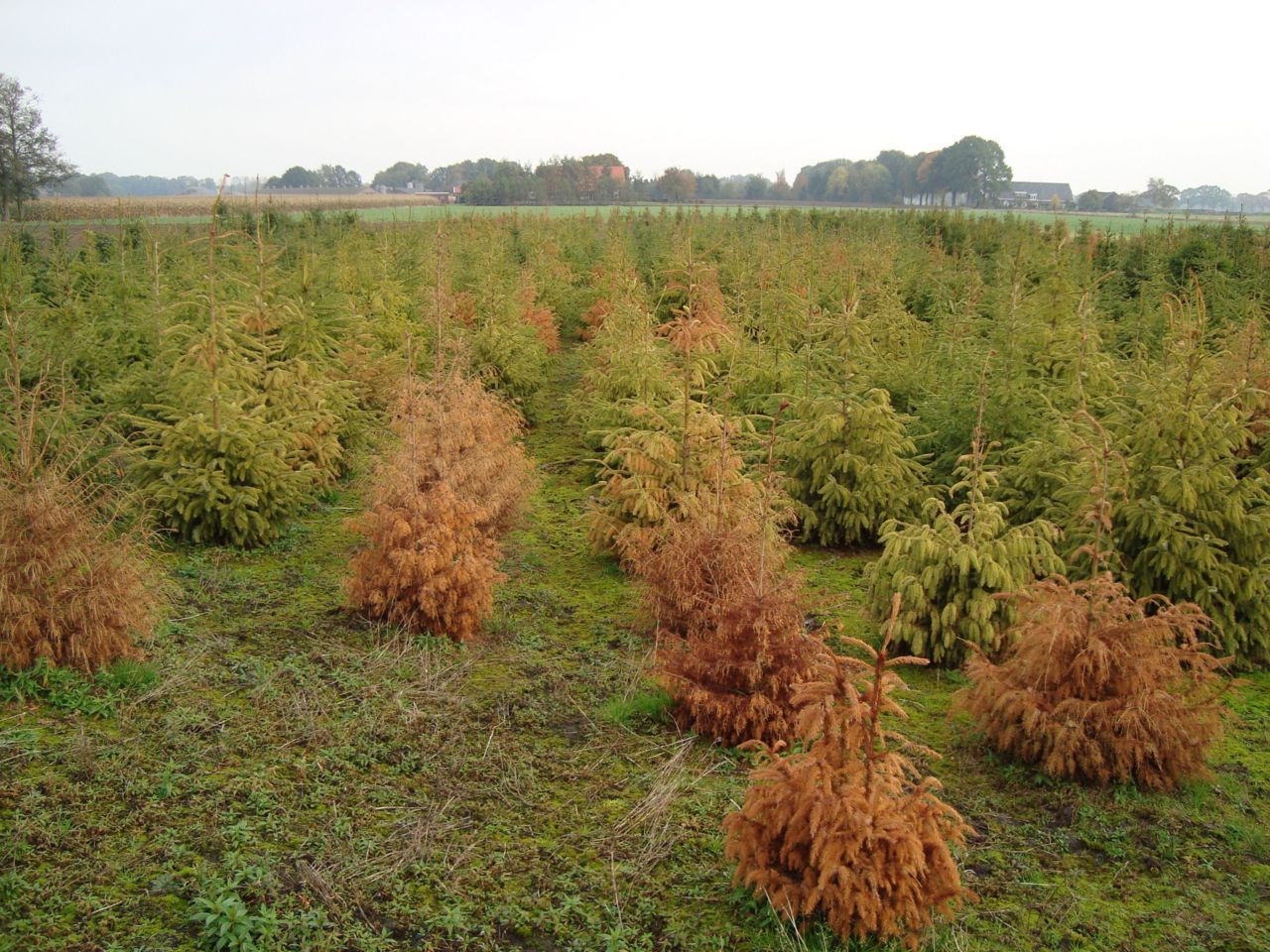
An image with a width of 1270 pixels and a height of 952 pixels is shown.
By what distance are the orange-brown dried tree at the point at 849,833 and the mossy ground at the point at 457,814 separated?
0.24m

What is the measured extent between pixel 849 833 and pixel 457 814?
2.14 metres

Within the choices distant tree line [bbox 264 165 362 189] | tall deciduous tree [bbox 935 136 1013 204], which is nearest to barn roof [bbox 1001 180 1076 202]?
tall deciduous tree [bbox 935 136 1013 204]

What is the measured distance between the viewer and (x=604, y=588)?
853cm

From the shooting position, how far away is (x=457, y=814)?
480 cm

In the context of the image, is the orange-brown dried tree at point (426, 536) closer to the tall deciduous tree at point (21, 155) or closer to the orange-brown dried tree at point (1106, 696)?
the orange-brown dried tree at point (1106, 696)

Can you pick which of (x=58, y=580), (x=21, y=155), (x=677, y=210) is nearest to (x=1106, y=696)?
(x=58, y=580)

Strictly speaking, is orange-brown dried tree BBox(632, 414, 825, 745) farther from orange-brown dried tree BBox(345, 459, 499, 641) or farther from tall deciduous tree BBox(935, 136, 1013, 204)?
tall deciduous tree BBox(935, 136, 1013, 204)

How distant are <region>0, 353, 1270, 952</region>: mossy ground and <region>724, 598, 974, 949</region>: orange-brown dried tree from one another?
24 centimetres

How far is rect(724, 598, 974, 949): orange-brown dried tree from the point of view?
3.70 meters

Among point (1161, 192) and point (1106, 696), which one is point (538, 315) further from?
point (1161, 192)

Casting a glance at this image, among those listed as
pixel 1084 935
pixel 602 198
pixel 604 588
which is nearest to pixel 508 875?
pixel 1084 935

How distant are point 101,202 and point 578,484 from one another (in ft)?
153

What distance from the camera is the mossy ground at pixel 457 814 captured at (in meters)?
3.97

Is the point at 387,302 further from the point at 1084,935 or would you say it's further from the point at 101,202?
the point at 101,202
